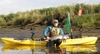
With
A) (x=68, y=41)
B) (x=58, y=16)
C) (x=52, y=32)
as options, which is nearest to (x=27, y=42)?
(x=68, y=41)

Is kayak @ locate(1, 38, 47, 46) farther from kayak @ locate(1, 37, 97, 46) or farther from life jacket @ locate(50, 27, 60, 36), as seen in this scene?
life jacket @ locate(50, 27, 60, 36)

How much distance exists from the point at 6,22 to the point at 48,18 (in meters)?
7.60

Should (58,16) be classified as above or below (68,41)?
above

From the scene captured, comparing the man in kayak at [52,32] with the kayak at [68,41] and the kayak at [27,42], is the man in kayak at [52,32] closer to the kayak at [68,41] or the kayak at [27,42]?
the kayak at [68,41]

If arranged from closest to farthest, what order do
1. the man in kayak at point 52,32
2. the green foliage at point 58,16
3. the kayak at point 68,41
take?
the man in kayak at point 52,32 → the kayak at point 68,41 → the green foliage at point 58,16

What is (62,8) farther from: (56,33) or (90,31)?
(56,33)

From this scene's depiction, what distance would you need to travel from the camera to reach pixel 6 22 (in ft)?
120

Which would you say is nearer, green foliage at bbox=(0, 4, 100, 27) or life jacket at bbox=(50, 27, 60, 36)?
life jacket at bbox=(50, 27, 60, 36)

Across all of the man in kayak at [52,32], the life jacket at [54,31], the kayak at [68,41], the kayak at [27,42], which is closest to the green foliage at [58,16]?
the kayak at [68,41]

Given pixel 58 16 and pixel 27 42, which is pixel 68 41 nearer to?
pixel 27 42

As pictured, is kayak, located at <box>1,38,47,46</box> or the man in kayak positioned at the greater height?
the man in kayak

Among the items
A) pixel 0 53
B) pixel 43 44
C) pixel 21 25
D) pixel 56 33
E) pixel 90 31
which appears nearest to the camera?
pixel 0 53

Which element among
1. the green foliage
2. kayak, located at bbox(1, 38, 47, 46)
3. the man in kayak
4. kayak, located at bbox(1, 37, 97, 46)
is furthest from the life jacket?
the green foliage

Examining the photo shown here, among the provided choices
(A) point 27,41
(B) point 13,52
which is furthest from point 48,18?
(B) point 13,52
